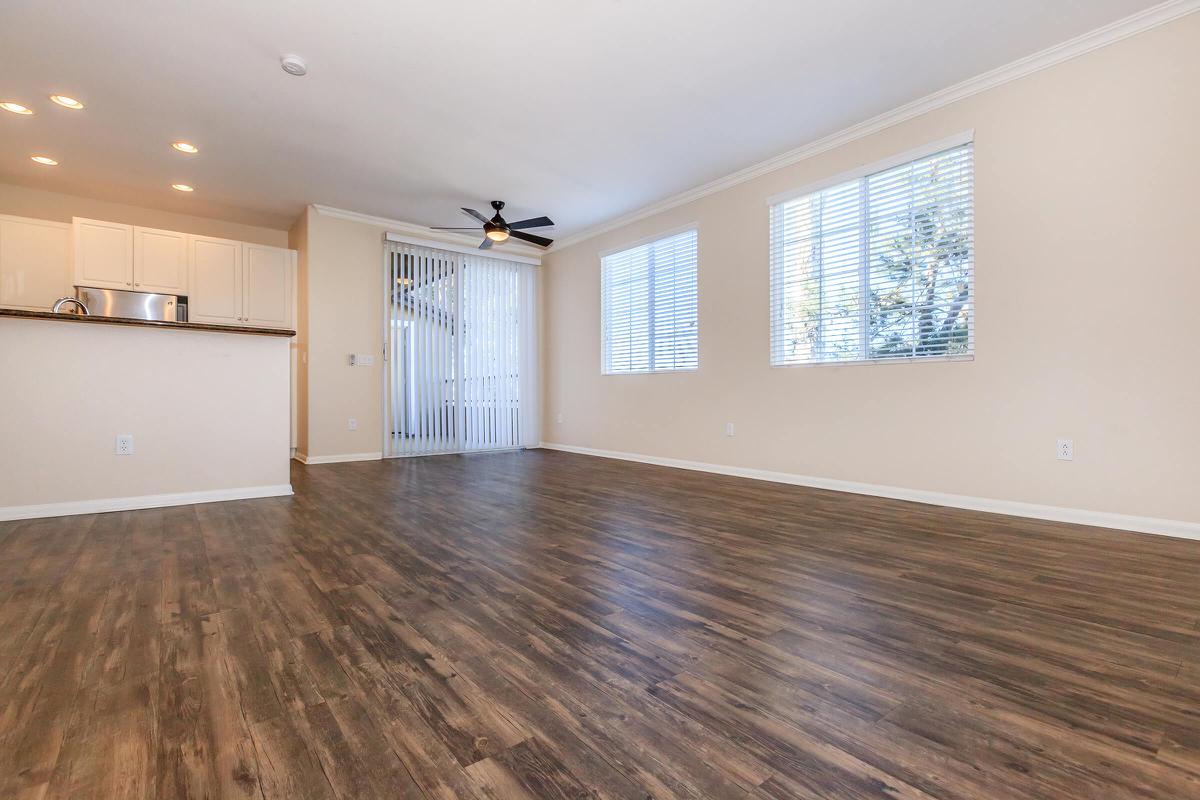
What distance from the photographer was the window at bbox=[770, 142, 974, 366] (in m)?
3.54

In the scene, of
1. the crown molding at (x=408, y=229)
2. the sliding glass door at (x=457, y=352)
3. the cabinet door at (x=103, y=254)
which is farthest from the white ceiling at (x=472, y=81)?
the sliding glass door at (x=457, y=352)

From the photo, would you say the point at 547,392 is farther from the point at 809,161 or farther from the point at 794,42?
the point at 794,42

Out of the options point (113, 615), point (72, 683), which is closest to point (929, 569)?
point (72, 683)

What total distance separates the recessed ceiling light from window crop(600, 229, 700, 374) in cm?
462

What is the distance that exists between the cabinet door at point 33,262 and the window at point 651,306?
214 inches

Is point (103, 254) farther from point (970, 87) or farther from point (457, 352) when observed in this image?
point (970, 87)

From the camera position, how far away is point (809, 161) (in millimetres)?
4340

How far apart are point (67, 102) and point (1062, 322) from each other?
658 cm

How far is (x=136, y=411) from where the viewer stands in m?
3.43

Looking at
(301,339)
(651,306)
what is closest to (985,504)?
(651,306)

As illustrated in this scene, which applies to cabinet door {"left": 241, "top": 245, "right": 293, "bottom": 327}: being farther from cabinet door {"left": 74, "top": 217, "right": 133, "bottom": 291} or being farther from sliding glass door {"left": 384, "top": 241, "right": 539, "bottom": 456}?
sliding glass door {"left": 384, "top": 241, "right": 539, "bottom": 456}

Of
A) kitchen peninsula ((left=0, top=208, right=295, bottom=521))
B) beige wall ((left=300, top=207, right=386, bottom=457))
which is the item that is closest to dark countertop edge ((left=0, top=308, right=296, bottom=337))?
Result: kitchen peninsula ((left=0, top=208, right=295, bottom=521))

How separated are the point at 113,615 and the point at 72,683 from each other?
526 millimetres

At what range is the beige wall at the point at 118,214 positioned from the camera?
205 inches
